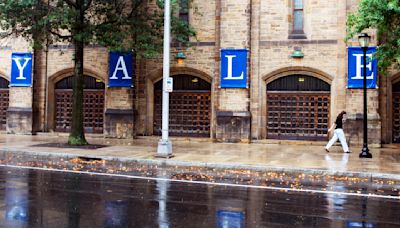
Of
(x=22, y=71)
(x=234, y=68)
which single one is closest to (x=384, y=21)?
(x=234, y=68)

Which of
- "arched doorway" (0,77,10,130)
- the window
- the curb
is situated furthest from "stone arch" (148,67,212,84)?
"arched doorway" (0,77,10,130)

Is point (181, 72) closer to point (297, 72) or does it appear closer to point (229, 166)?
point (297, 72)

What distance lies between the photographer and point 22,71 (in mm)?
22859

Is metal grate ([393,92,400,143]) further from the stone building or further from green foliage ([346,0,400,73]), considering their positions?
green foliage ([346,0,400,73])

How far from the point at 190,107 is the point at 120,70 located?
158 inches

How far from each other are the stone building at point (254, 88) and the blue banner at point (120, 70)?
13.7 inches

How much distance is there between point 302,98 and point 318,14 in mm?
4005

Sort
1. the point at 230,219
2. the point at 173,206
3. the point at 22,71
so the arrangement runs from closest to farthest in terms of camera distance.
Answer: the point at 230,219 → the point at 173,206 → the point at 22,71

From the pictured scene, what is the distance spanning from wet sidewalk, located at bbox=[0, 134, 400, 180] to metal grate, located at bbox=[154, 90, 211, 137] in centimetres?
151

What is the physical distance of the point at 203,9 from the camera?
69.5ft

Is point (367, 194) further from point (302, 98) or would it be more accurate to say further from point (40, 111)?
point (40, 111)

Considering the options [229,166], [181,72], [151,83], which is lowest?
[229,166]

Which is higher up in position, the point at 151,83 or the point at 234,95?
the point at 151,83

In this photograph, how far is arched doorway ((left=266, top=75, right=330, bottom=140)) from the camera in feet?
65.7
